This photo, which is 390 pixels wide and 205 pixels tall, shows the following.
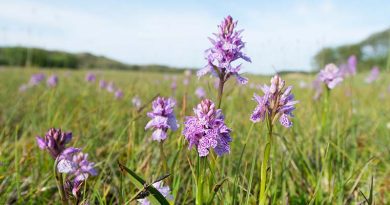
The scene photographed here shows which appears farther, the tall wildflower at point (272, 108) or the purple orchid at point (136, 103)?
the purple orchid at point (136, 103)

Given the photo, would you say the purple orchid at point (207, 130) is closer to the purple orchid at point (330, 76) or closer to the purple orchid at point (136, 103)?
the purple orchid at point (330, 76)

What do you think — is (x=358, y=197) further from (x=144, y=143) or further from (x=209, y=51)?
(x=144, y=143)

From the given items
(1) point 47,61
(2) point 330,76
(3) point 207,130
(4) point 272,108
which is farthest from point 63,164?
(1) point 47,61

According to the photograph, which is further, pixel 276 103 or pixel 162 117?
pixel 162 117

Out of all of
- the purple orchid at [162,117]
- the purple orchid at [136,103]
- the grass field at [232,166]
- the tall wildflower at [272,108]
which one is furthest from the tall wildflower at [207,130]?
the purple orchid at [136,103]

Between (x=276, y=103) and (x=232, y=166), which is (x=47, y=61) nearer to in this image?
(x=232, y=166)
